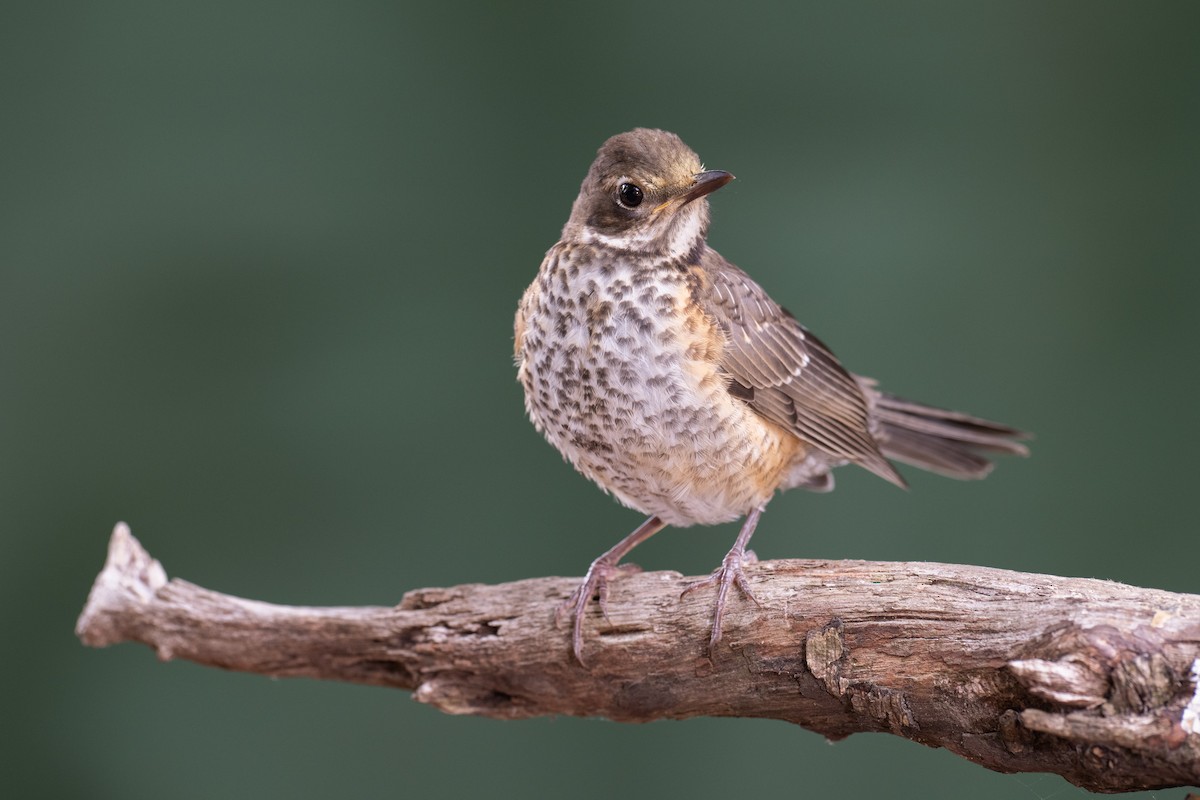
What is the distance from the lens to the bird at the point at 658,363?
3264 mm

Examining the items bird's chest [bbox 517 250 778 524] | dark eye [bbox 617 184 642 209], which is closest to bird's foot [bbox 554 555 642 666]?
bird's chest [bbox 517 250 778 524]

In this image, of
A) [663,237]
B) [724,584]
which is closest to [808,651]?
[724,584]

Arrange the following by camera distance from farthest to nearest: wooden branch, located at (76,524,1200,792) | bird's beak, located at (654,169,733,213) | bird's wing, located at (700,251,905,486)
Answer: bird's wing, located at (700,251,905,486)
bird's beak, located at (654,169,733,213)
wooden branch, located at (76,524,1200,792)

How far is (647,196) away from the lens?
3293 millimetres

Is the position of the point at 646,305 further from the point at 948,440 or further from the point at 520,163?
the point at 520,163

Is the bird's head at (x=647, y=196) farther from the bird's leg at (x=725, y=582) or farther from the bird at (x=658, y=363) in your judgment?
the bird's leg at (x=725, y=582)

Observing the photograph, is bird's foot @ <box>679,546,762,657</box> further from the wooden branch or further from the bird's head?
the bird's head

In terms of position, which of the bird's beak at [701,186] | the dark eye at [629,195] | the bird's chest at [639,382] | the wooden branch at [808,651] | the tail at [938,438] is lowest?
the wooden branch at [808,651]

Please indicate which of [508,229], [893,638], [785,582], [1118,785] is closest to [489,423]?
[508,229]

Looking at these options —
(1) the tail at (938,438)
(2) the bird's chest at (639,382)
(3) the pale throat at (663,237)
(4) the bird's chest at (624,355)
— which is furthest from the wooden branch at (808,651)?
(1) the tail at (938,438)

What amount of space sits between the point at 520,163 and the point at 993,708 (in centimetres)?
322

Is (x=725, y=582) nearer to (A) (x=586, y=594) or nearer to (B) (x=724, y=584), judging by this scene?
(B) (x=724, y=584)

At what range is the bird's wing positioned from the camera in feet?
11.5

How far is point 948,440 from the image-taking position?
4277 mm
